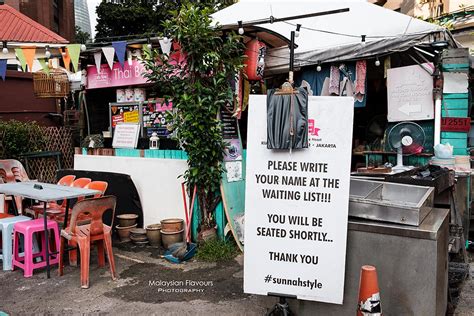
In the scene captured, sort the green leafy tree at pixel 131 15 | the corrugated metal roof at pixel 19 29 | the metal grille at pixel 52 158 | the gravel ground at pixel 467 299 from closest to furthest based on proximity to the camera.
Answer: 1. the gravel ground at pixel 467 299
2. the metal grille at pixel 52 158
3. the corrugated metal roof at pixel 19 29
4. the green leafy tree at pixel 131 15

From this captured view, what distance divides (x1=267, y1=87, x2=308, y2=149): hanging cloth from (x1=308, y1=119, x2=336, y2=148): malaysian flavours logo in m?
0.06

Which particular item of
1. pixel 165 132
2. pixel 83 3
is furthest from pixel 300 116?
pixel 83 3

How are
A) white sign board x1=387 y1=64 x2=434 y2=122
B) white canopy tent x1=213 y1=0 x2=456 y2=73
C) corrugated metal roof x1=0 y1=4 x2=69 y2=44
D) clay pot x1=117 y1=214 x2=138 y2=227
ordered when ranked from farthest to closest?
1. corrugated metal roof x1=0 y1=4 x2=69 y2=44
2. clay pot x1=117 y1=214 x2=138 y2=227
3. white sign board x1=387 y1=64 x2=434 y2=122
4. white canopy tent x1=213 y1=0 x2=456 y2=73

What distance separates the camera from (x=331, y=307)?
353 centimetres

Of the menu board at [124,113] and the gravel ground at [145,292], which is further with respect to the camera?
the menu board at [124,113]

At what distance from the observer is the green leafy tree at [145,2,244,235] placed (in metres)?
A: 5.77

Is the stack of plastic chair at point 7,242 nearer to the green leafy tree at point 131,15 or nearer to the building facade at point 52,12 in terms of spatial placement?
the green leafy tree at point 131,15

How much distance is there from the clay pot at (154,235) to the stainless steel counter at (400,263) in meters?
3.61

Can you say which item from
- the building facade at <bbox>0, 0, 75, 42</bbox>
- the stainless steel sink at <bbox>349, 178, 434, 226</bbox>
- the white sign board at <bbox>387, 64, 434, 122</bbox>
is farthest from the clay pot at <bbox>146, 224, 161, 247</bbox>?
the building facade at <bbox>0, 0, 75, 42</bbox>

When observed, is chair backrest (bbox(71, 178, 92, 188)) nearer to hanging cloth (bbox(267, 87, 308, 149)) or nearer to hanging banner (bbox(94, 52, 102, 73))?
hanging banner (bbox(94, 52, 102, 73))

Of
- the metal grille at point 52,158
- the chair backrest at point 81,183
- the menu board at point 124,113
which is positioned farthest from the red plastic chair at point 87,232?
the metal grille at point 52,158

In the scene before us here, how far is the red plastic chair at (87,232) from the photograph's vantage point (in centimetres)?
486

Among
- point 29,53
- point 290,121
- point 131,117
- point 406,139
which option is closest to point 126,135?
point 131,117

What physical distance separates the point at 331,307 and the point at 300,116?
168 centimetres
